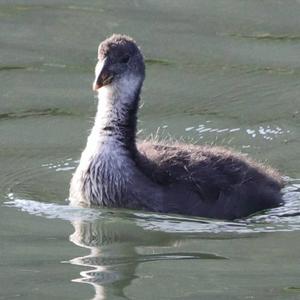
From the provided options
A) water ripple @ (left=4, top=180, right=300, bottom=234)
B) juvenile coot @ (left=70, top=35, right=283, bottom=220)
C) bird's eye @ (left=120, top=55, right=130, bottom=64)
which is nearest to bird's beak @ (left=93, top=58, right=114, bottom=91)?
juvenile coot @ (left=70, top=35, right=283, bottom=220)

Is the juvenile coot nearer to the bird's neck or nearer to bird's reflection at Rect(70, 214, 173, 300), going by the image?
the bird's neck

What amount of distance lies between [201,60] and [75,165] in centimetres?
259

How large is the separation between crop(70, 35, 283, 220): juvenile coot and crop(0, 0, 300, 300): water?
0.49 ft

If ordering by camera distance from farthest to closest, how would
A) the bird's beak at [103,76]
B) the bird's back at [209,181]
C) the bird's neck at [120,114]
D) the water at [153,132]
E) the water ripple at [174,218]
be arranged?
1. the bird's neck at [120,114]
2. the bird's beak at [103,76]
3. the bird's back at [209,181]
4. the water ripple at [174,218]
5. the water at [153,132]

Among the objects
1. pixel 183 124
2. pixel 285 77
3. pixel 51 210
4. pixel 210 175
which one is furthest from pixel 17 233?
pixel 285 77

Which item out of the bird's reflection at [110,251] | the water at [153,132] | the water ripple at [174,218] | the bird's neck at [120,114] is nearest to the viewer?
the bird's reflection at [110,251]

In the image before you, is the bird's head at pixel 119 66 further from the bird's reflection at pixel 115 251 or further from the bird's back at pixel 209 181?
the bird's reflection at pixel 115 251

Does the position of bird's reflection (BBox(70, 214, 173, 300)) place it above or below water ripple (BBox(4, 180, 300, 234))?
below

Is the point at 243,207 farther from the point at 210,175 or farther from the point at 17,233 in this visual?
the point at 17,233

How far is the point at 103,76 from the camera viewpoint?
35.7 ft

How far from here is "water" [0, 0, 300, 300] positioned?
355 inches

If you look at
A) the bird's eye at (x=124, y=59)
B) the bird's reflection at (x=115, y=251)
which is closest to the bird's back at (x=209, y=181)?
the bird's reflection at (x=115, y=251)

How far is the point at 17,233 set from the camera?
1006 centimetres

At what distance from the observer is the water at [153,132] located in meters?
9.02
